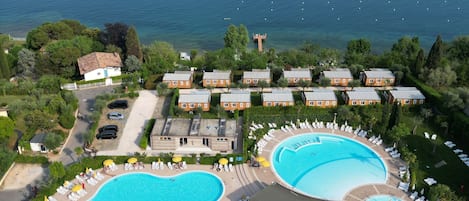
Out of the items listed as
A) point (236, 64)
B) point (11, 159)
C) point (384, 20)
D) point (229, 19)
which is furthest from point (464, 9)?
point (11, 159)

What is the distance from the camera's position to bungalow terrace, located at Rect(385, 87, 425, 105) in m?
41.6

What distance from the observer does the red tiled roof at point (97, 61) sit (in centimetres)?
5175

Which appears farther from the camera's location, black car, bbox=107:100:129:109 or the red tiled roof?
the red tiled roof

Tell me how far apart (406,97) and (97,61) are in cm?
3893

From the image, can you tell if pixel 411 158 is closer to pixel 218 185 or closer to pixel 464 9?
pixel 218 185

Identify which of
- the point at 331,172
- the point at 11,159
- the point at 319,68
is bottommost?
the point at 331,172

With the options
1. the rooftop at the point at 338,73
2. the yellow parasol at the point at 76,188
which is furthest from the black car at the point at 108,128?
the rooftop at the point at 338,73

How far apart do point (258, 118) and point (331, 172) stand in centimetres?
1010

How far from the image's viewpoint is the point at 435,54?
45.9 meters

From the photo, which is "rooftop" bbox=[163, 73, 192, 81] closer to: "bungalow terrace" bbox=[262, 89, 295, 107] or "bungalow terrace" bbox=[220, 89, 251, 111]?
"bungalow terrace" bbox=[220, 89, 251, 111]

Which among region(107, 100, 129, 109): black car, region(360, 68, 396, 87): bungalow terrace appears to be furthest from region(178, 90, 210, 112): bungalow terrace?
region(360, 68, 396, 87): bungalow terrace

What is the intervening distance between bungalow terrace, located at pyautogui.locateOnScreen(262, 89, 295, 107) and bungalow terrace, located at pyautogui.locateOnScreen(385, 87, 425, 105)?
10.9 metres

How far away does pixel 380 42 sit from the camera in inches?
3132

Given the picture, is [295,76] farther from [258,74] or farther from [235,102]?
[235,102]
